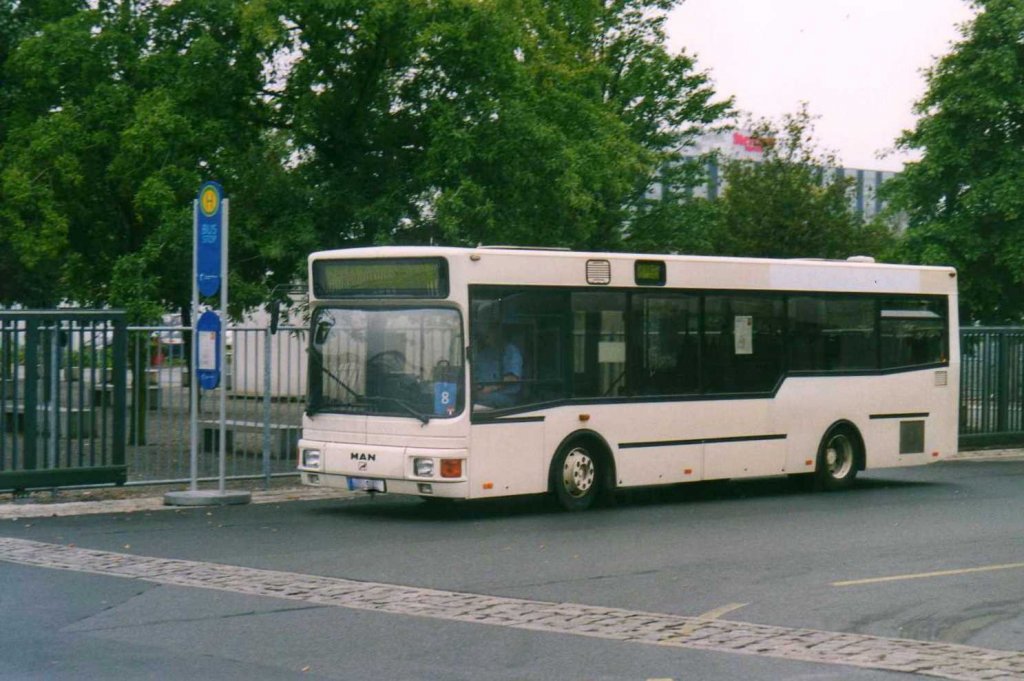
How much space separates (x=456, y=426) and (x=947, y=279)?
9.10 meters

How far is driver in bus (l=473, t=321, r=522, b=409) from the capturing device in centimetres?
1526

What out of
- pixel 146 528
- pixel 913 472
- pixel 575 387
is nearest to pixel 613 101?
pixel 913 472

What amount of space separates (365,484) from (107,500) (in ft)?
11.2

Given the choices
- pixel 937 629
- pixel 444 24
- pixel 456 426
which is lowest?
pixel 937 629

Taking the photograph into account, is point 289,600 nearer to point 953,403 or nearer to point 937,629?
point 937,629

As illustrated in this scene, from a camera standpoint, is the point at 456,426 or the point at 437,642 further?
the point at 456,426

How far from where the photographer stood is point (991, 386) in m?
28.2

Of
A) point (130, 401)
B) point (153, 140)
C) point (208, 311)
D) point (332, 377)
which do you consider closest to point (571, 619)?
point (332, 377)

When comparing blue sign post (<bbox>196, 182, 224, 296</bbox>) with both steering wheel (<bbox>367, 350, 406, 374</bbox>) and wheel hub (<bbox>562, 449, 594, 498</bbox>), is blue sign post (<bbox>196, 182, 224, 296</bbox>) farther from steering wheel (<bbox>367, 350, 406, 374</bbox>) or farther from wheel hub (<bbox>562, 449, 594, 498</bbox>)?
wheel hub (<bbox>562, 449, 594, 498</bbox>)

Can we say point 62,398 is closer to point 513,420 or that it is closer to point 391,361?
point 391,361

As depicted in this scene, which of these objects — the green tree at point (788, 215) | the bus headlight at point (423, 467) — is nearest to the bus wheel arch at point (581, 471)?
the bus headlight at point (423, 467)

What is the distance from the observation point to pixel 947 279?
2103 cm

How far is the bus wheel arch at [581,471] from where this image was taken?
16.1 metres

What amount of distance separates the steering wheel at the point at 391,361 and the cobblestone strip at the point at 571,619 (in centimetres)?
403
